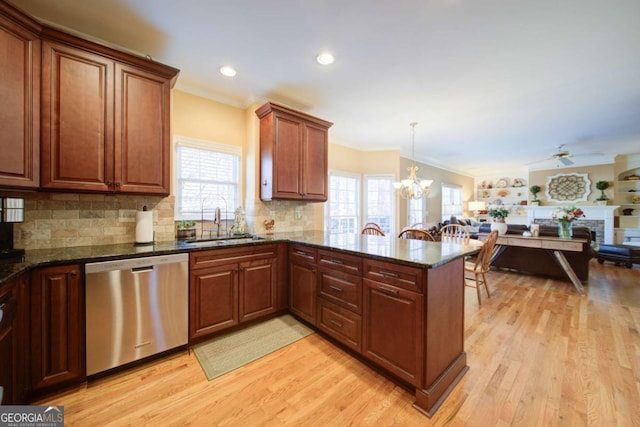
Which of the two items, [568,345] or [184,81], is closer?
[568,345]

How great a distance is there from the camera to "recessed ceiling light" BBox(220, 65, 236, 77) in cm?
260

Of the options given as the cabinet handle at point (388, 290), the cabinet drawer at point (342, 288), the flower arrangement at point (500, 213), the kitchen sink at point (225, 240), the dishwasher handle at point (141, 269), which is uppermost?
the flower arrangement at point (500, 213)

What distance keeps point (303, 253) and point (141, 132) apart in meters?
1.90

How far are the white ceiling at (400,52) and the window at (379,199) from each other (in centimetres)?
173

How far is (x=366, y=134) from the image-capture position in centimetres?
485

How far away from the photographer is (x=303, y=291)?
8.54ft

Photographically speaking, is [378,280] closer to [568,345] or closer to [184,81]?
[568,345]

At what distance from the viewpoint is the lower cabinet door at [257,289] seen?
253 centimetres

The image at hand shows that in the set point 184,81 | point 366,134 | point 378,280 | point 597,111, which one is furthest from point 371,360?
point 597,111

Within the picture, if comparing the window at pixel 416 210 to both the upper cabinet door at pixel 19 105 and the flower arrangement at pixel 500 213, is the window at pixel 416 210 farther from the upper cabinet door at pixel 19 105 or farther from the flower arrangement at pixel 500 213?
the upper cabinet door at pixel 19 105

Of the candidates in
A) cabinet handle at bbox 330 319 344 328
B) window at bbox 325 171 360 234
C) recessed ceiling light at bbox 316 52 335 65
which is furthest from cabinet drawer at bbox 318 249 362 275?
window at bbox 325 171 360 234

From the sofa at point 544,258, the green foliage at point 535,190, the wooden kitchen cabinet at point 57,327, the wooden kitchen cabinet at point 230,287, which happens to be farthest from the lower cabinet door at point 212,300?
the green foliage at point 535,190

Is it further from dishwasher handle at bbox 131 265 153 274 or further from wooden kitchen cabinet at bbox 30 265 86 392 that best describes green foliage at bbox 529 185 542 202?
wooden kitchen cabinet at bbox 30 265 86 392

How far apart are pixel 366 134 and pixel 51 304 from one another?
476 cm
